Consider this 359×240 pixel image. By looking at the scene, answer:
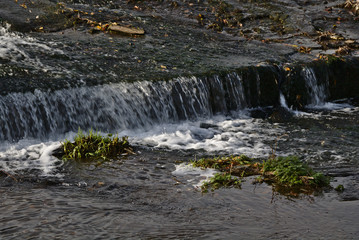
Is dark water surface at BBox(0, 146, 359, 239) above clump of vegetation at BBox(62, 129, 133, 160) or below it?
below

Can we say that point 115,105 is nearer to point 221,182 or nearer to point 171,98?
point 171,98

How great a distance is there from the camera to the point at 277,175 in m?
7.52

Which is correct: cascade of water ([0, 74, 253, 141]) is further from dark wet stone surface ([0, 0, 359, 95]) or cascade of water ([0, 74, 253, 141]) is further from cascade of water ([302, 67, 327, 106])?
cascade of water ([302, 67, 327, 106])

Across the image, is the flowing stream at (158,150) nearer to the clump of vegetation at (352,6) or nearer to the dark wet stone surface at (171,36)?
the dark wet stone surface at (171,36)

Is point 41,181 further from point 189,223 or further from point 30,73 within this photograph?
point 30,73

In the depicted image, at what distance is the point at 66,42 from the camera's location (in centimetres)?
1277

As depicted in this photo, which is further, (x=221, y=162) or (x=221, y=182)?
(x=221, y=162)

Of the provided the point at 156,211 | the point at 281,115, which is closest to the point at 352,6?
the point at 281,115

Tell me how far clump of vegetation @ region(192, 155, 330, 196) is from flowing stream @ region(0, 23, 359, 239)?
8.7 inches

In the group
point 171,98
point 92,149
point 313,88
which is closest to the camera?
point 92,149

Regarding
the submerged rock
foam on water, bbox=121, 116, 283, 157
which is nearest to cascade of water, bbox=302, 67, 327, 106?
foam on water, bbox=121, 116, 283, 157

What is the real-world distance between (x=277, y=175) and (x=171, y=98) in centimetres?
A: 417

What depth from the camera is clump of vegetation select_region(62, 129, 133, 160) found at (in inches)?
329

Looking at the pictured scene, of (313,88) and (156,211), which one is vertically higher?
(313,88)
